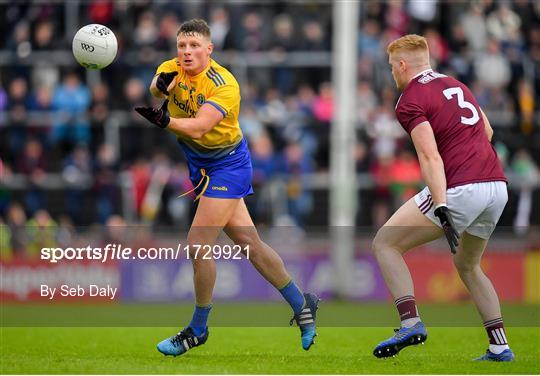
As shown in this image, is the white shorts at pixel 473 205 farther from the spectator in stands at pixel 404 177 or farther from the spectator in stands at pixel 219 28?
the spectator in stands at pixel 219 28

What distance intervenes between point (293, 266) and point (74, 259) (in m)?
3.67

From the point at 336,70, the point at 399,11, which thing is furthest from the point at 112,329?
the point at 399,11

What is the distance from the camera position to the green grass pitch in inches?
353

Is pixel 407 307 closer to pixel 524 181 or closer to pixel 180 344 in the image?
pixel 180 344

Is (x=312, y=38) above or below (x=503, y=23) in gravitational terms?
below

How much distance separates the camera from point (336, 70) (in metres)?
21.1

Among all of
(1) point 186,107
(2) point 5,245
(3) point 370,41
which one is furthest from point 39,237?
(1) point 186,107

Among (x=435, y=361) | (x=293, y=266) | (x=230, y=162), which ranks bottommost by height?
(x=293, y=266)

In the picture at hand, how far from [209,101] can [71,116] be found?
41.5ft

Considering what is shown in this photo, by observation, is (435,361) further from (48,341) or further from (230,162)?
(48,341)

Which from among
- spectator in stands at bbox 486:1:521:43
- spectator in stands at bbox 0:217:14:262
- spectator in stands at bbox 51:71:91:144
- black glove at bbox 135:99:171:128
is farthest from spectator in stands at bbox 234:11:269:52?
black glove at bbox 135:99:171:128

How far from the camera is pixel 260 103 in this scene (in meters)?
22.2

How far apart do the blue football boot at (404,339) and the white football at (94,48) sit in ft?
10.8

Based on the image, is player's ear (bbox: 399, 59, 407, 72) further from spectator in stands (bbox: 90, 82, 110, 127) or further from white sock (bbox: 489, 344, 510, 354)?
spectator in stands (bbox: 90, 82, 110, 127)
